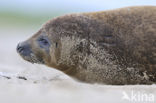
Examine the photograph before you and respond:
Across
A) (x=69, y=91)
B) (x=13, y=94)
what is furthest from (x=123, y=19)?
(x=13, y=94)

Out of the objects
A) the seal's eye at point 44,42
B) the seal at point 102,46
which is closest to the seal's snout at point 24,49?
the seal at point 102,46

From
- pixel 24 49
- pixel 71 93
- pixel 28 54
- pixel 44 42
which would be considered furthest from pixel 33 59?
pixel 71 93

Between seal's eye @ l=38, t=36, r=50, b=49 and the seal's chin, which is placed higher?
seal's eye @ l=38, t=36, r=50, b=49

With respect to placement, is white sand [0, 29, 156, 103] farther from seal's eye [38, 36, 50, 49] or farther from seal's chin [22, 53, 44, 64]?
seal's eye [38, 36, 50, 49]

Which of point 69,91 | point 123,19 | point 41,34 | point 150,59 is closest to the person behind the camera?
point 69,91

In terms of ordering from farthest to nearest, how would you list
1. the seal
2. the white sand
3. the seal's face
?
1. the seal's face
2. the seal
3. the white sand

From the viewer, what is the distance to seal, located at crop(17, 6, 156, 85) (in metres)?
6.39

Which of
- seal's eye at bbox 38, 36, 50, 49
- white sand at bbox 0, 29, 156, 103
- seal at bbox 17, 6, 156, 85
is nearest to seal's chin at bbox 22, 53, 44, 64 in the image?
seal at bbox 17, 6, 156, 85

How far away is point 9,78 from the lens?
6918 mm

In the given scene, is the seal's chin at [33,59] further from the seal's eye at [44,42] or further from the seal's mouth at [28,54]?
the seal's eye at [44,42]

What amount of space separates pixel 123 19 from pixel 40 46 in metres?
1.49

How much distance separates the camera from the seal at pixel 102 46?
6.39 meters

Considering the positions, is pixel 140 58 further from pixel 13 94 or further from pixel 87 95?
pixel 13 94

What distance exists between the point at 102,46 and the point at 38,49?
3.76ft
